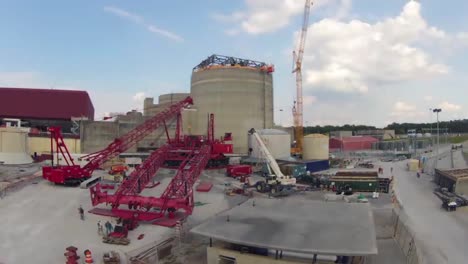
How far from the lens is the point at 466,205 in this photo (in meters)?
33.1

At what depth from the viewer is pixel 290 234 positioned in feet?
61.3

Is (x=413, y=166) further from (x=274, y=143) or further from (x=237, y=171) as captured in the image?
(x=237, y=171)

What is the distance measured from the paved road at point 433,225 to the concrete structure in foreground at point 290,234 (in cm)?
437

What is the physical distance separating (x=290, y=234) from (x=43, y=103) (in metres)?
76.3

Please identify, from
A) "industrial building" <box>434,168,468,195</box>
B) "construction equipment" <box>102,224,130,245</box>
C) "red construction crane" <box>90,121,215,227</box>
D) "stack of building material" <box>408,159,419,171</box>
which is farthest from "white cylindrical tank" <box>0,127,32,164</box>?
"stack of building material" <box>408,159,419,171</box>

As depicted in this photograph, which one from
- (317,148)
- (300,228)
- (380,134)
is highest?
(380,134)

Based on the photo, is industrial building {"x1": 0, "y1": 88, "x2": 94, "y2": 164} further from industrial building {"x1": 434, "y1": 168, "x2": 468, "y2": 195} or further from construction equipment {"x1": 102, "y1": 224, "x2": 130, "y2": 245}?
industrial building {"x1": 434, "y1": 168, "x2": 468, "y2": 195}

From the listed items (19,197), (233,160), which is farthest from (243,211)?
(233,160)

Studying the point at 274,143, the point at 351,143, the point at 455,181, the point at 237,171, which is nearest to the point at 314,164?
the point at 274,143

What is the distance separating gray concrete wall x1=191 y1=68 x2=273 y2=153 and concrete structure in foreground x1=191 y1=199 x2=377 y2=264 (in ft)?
188

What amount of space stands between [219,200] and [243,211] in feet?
42.3

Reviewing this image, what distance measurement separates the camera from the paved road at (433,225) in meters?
22.0

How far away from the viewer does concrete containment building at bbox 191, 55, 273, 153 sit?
8125 centimetres

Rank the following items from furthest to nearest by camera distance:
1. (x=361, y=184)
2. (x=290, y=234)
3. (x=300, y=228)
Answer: (x=361, y=184) < (x=300, y=228) < (x=290, y=234)
